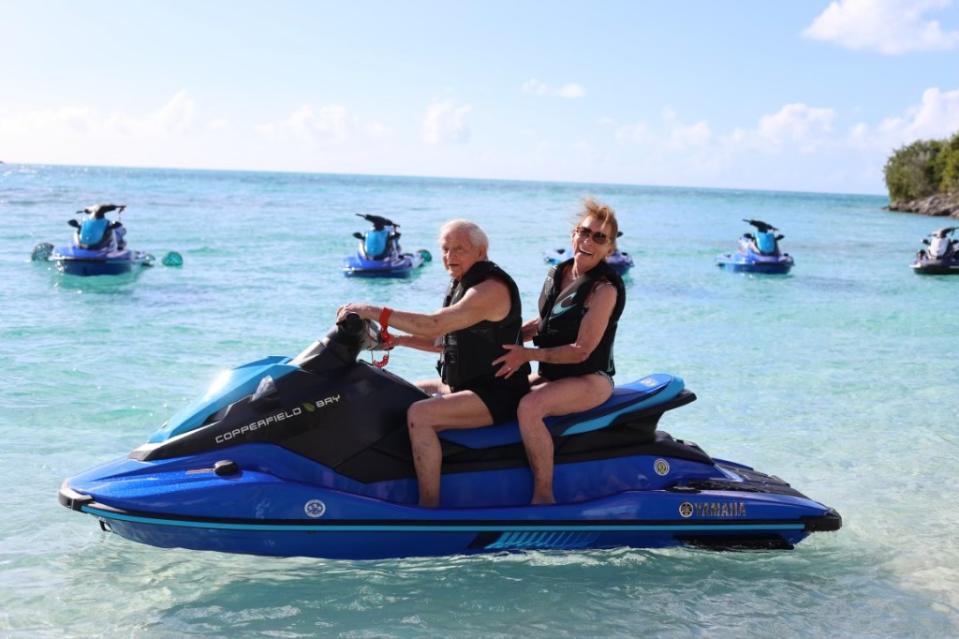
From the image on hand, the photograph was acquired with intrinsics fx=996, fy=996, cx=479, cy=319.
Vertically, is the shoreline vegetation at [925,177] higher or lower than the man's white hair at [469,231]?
higher

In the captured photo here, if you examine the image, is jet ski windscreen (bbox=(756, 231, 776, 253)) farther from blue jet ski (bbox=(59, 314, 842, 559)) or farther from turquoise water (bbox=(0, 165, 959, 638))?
blue jet ski (bbox=(59, 314, 842, 559))

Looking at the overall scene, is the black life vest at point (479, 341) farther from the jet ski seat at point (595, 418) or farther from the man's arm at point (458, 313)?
the jet ski seat at point (595, 418)

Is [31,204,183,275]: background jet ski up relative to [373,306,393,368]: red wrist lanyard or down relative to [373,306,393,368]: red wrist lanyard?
down

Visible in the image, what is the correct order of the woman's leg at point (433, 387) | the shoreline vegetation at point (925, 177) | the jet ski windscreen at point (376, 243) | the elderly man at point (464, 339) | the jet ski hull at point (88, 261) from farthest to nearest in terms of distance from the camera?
the shoreline vegetation at point (925, 177)
the jet ski windscreen at point (376, 243)
the jet ski hull at point (88, 261)
the woman's leg at point (433, 387)
the elderly man at point (464, 339)

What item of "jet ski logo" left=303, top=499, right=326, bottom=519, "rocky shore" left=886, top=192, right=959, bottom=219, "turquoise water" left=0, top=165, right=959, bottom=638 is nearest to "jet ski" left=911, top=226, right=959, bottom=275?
"turquoise water" left=0, top=165, right=959, bottom=638

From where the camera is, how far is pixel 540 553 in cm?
523

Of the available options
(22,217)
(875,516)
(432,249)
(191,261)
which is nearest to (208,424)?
(875,516)

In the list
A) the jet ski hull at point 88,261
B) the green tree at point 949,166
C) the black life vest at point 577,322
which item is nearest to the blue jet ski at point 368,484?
the black life vest at point 577,322

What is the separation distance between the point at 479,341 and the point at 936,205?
239 feet

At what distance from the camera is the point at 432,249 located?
32.4m

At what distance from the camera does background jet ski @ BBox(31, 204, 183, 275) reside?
716 inches

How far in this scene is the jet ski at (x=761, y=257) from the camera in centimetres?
2328

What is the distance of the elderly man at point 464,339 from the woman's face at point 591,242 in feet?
1.34

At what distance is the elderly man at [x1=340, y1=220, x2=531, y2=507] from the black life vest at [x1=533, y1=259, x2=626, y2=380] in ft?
0.61
